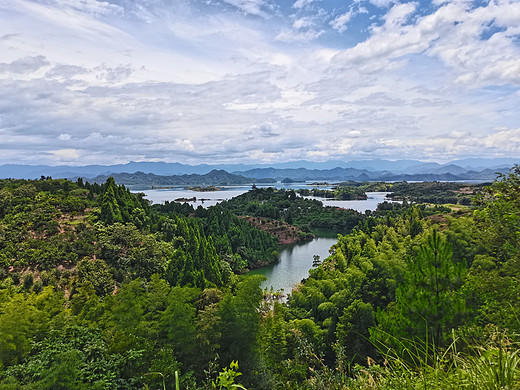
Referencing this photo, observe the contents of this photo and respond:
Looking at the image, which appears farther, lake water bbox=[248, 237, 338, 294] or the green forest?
lake water bbox=[248, 237, 338, 294]

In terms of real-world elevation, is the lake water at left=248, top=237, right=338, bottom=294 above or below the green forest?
below

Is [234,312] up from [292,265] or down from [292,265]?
up

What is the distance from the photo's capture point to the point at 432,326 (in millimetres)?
6789

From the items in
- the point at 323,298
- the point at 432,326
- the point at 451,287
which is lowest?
the point at 323,298

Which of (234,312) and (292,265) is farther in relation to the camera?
(292,265)

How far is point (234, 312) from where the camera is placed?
1005 cm

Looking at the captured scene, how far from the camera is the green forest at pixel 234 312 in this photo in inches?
120

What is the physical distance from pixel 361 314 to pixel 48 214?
20.4m

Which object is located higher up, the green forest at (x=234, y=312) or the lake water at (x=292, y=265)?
the green forest at (x=234, y=312)

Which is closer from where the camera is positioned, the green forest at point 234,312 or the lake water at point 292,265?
the green forest at point 234,312

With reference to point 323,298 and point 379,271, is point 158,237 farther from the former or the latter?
point 379,271

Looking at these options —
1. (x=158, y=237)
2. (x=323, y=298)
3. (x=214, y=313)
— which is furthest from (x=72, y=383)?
(x=158, y=237)

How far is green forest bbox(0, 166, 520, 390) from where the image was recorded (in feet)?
10.0

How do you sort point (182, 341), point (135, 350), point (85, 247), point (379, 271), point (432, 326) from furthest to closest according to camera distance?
point (85, 247)
point (379, 271)
point (182, 341)
point (135, 350)
point (432, 326)
